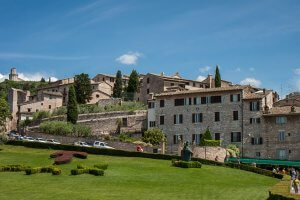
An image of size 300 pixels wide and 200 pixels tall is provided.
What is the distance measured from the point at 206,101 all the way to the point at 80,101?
44.7 meters

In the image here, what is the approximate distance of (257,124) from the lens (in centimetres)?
7800

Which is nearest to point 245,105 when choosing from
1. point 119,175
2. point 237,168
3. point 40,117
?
point 237,168

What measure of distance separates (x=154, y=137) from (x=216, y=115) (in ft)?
33.1

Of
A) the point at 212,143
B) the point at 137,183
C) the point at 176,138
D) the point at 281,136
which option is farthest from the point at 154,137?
the point at 137,183

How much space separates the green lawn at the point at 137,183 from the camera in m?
36.8

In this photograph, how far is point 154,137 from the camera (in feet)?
270

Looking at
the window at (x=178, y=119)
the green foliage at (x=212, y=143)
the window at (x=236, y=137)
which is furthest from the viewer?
the window at (x=178, y=119)

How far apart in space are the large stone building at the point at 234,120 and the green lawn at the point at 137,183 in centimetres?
2031

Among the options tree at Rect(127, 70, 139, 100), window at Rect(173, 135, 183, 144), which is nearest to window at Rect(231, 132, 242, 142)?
window at Rect(173, 135, 183, 144)

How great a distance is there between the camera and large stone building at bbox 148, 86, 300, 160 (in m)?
75.4

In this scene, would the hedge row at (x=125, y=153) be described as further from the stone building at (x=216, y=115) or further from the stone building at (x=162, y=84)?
the stone building at (x=162, y=84)

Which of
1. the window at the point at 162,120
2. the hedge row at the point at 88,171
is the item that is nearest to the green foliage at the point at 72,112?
the window at the point at 162,120

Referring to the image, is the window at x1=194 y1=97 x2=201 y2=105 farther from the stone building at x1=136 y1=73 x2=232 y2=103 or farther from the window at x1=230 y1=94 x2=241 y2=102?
the stone building at x1=136 y1=73 x2=232 y2=103

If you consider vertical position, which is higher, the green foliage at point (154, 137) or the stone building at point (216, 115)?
the stone building at point (216, 115)
